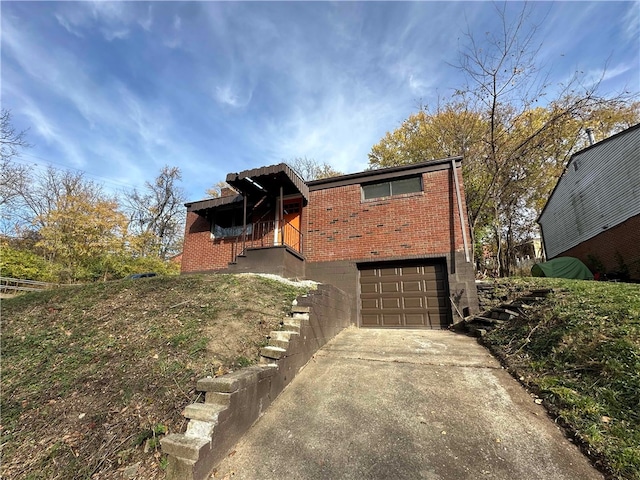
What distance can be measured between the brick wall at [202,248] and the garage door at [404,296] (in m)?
5.41

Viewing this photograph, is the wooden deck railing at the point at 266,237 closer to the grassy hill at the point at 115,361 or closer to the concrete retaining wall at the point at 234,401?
the grassy hill at the point at 115,361

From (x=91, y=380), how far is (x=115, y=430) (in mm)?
1047

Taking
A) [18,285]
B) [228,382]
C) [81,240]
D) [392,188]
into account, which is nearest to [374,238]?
[392,188]

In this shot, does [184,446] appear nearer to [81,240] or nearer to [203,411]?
[203,411]

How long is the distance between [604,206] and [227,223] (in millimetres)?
15743

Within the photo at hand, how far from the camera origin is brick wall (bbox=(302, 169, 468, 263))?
337 inches

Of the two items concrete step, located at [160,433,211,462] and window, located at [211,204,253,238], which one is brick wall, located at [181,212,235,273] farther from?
concrete step, located at [160,433,211,462]

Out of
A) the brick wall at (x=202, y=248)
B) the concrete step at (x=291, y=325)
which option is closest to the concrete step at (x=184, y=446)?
the concrete step at (x=291, y=325)

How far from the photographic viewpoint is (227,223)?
11367 mm

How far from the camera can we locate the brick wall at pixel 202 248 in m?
10.8

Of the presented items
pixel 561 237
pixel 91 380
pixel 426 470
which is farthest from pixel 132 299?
pixel 561 237

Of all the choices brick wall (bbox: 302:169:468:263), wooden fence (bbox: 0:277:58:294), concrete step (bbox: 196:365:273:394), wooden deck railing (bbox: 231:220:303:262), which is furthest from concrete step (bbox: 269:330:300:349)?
wooden fence (bbox: 0:277:58:294)

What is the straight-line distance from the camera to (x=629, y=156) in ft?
33.7

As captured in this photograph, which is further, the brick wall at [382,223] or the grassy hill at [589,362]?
the brick wall at [382,223]
